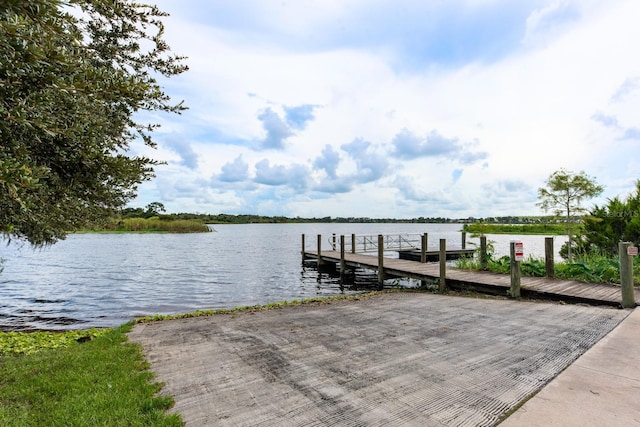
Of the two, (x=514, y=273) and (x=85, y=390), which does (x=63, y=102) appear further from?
(x=514, y=273)

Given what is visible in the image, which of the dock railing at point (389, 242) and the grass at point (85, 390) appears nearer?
the grass at point (85, 390)

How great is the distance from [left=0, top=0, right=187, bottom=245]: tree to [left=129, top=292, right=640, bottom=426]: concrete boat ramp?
210 cm

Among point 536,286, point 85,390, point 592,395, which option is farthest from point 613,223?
point 85,390

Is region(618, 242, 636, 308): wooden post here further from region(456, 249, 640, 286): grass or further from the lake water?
the lake water

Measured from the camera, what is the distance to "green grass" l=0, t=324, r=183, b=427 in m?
2.88

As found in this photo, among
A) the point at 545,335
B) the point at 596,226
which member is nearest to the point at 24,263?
the point at 545,335

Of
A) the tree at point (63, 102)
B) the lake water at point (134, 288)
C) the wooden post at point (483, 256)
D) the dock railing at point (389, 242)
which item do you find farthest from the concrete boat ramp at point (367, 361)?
the dock railing at point (389, 242)

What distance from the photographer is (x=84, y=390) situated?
3.42 meters

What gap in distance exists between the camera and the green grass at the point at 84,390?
2.88 metres

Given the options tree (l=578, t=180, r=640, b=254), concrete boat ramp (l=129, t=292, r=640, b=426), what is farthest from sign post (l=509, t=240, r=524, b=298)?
tree (l=578, t=180, r=640, b=254)

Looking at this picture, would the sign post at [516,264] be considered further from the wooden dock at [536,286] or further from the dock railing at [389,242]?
the dock railing at [389,242]

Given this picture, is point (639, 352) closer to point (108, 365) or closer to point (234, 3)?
point (108, 365)

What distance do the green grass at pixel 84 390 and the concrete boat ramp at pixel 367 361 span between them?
0.22 metres

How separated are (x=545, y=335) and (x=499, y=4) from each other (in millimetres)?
8542
